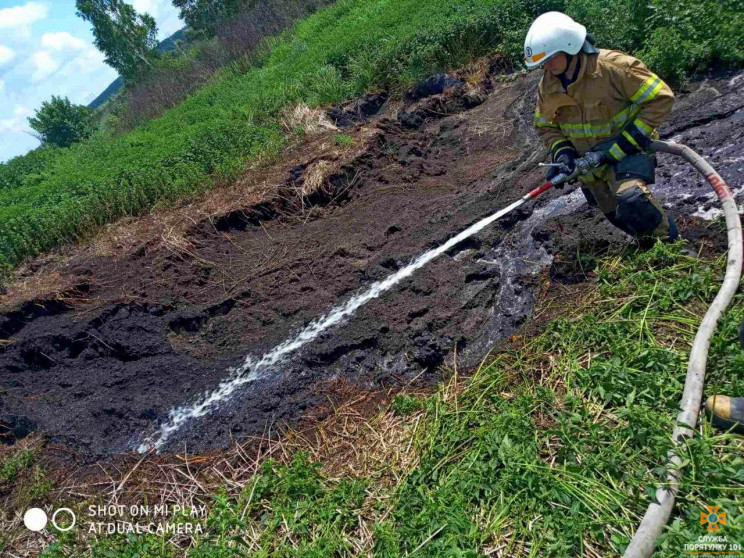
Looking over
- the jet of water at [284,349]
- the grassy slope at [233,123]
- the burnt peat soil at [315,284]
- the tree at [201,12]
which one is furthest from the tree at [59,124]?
the jet of water at [284,349]

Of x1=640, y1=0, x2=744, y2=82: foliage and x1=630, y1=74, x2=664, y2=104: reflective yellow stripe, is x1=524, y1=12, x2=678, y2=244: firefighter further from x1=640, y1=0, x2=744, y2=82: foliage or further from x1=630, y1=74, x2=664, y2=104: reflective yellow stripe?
x1=640, y1=0, x2=744, y2=82: foliage

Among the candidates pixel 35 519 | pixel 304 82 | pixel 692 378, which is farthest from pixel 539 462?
pixel 304 82

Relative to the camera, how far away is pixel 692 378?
2.56 meters

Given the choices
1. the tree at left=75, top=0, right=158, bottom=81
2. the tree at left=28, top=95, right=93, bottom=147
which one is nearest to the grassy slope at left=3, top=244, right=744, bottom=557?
the tree at left=28, top=95, right=93, bottom=147

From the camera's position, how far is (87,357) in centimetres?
495

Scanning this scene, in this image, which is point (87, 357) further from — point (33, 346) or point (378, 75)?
point (378, 75)

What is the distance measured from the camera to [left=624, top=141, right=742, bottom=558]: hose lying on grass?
2.09 m

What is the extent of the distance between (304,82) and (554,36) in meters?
8.78

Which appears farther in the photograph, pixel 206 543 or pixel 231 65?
pixel 231 65

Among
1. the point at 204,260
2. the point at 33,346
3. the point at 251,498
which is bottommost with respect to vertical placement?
the point at 251,498

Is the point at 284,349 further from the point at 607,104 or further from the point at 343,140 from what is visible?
the point at 343,140

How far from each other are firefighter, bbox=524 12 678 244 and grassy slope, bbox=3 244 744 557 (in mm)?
343

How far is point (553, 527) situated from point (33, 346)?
518 cm

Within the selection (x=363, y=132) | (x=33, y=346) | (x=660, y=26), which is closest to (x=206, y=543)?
(x=33, y=346)
